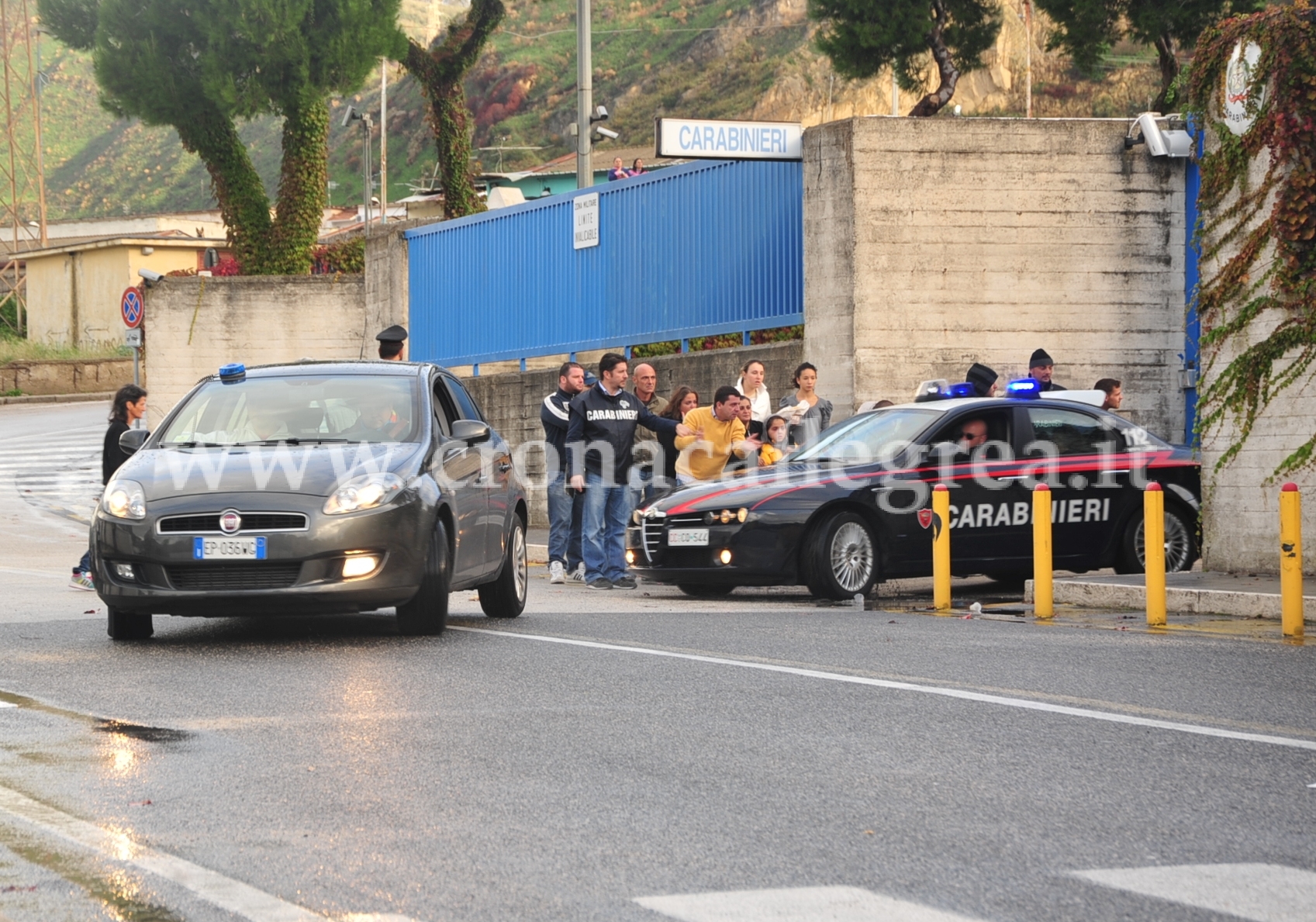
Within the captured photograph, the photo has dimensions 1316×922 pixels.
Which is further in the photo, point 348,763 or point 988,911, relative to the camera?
point 348,763

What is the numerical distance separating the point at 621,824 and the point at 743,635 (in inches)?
214

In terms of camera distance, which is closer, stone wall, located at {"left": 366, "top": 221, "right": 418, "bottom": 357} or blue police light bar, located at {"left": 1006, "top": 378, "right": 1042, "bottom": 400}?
blue police light bar, located at {"left": 1006, "top": 378, "right": 1042, "bottom": 400}

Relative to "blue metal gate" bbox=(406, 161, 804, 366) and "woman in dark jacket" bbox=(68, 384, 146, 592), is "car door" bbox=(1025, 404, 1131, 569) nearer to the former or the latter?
"blue metal gate" bbox=(406, 161, 804, 366)

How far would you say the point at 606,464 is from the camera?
15.7 m

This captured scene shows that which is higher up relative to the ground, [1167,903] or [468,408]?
[468,408]

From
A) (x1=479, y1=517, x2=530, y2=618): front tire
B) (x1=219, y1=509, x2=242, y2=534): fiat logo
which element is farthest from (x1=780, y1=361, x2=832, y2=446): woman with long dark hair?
(x1=219, y1=509, x2=242, y2=534): fiat logo

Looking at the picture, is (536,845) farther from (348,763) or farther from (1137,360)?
(1137,360)

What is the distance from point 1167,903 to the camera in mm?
4359

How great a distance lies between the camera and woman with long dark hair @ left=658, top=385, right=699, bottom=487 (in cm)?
1622

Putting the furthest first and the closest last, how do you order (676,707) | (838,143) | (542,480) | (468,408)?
(542,480), (838,143), (468,408), (676,707)

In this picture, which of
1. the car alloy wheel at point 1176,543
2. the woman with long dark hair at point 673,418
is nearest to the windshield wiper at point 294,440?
the woman with long dark hair at point 673,418

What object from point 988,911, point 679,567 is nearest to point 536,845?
point 988,911

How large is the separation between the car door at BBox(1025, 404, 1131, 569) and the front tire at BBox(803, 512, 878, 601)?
1701mm

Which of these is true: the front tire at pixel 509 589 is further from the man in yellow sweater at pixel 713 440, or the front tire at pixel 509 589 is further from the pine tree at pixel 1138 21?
the pine tree at pixel 1138 21
